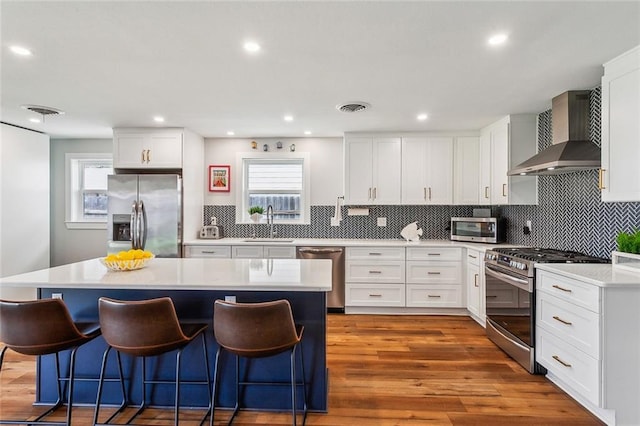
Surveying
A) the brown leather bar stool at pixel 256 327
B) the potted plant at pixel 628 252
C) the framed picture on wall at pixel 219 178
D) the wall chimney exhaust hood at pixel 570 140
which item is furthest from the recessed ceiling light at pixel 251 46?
the framed picture on wall at pixel 219 178

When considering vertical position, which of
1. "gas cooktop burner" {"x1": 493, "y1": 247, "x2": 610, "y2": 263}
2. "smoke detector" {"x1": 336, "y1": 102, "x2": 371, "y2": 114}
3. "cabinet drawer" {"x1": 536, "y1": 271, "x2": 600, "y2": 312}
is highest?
"smoke detector" {"x1": 336, "y1": 102, "x2": 371, "y2": 114}

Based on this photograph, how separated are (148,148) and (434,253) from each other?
3835mm

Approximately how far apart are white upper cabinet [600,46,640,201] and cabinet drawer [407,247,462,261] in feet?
6.13

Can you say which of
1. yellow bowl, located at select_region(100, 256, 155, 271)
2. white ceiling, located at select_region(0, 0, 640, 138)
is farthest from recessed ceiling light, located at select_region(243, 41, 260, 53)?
yellow bowl, located at select_region(100, 256, 155, 271)

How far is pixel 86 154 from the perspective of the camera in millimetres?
5062

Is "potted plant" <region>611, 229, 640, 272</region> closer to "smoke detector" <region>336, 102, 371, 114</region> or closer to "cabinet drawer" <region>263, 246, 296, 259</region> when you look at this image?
"smoke detector" <region>336, 102, 371, 114</region>

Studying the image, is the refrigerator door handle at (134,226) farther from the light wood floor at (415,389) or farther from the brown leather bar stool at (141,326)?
the brown leather bar stool at (141,326)

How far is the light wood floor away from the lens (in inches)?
85.0

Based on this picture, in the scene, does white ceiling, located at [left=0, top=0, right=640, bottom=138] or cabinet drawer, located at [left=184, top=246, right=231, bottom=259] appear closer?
white ceiling, located at [left=0, top=0, right=640, bottom=138]

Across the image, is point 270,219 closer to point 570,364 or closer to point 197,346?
point 197,346

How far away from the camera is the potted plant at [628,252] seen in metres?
2.28

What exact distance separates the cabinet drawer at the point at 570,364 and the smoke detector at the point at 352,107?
244cm

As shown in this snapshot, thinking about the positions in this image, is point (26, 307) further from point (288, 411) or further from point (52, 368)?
point (288, 411)

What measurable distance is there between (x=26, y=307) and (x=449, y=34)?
284 cm
